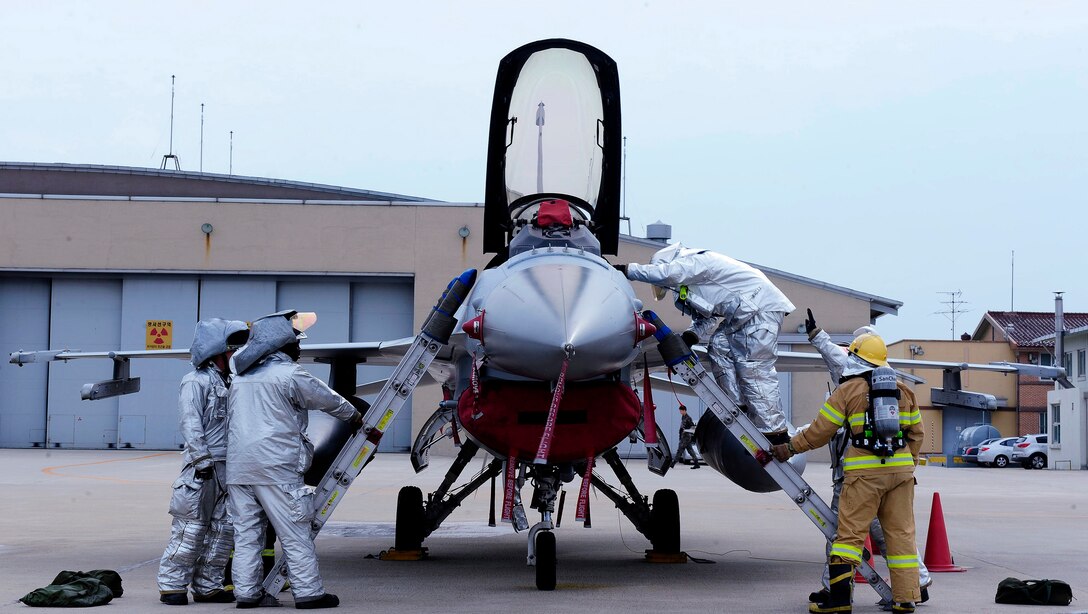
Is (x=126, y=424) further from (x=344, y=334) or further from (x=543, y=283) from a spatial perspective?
(x=543, y=283)

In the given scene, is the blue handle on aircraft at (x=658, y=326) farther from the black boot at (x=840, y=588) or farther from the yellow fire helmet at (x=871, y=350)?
the black boot at (x=840, y=588)

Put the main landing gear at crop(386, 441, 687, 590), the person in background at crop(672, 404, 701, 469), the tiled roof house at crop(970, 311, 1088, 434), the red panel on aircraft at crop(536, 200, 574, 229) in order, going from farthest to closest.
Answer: the tiled roof house at crop(970, 311, 1088, 434)
the main landing gear at crop(386, 441, 687, 590)
the person in background at crop(672, 404, 701, 469)
the red panel on aircraft at crop(536, 200, 574, 229)

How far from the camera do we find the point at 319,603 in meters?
7.57

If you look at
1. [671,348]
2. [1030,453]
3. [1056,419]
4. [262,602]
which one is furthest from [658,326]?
[1056,419]

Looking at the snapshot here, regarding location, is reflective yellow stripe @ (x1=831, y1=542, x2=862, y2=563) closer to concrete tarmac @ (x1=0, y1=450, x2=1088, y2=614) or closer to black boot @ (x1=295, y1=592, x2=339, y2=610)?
concrete tarmac @ (x1=0, y1=450, x2=1088, y2=614)

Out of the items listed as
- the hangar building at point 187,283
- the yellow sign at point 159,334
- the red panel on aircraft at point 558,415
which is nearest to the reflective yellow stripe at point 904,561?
the red panel on aircraft at point 558,415

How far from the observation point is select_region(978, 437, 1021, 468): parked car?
39.7m

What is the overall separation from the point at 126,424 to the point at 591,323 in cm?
2944

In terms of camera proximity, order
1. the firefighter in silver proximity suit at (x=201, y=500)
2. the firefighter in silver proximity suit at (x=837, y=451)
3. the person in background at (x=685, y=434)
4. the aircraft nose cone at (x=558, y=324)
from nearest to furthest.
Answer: the aircraft nose cone at (x=558, y=324), the firefighter in silver proximity suit at (x=201, y=500), the firefighter in silver proximity suit at (x=837, y=451), the person in background at (x=685, y=434)

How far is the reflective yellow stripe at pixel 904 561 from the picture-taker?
7.37 m

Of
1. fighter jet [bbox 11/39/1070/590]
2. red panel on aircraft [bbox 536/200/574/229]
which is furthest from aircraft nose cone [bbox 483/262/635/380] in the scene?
red panel on aircraft [bbox 536/200/574/229]

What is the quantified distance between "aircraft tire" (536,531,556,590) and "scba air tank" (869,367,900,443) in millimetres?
2373

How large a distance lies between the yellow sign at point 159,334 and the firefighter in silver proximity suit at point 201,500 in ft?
84.7

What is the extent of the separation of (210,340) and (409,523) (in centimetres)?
334
